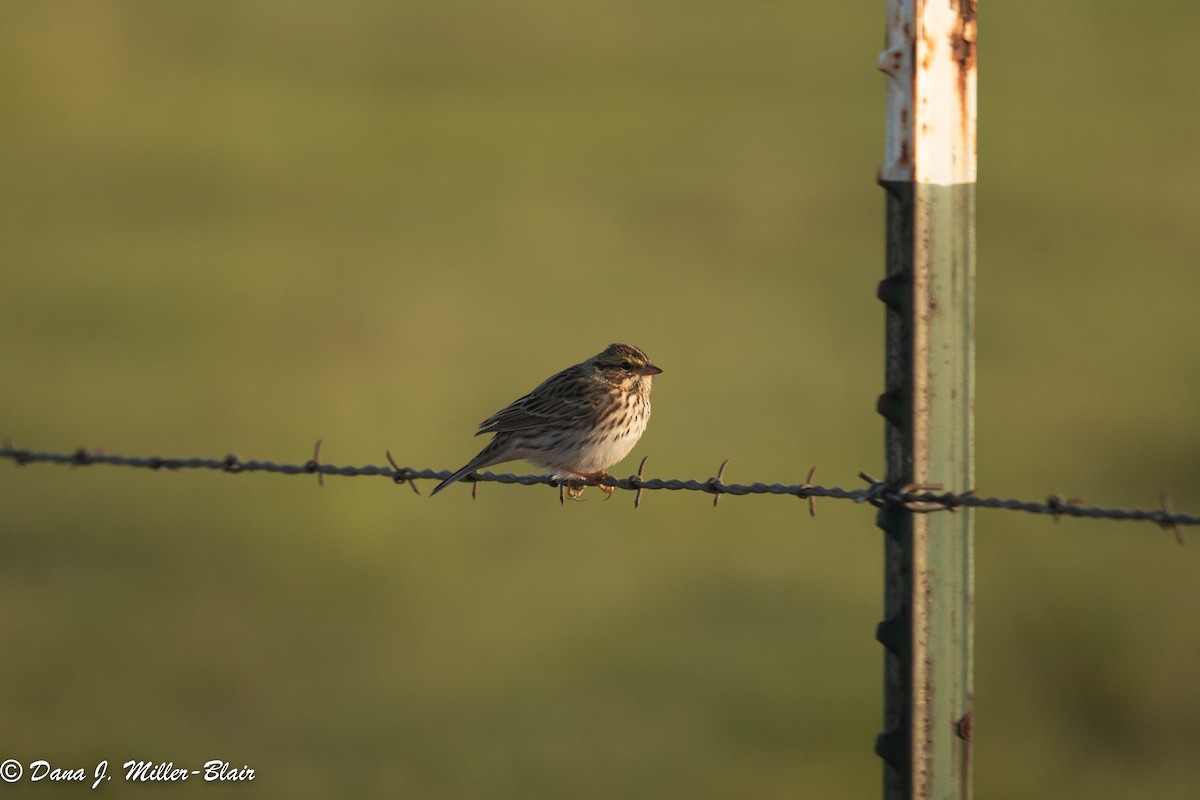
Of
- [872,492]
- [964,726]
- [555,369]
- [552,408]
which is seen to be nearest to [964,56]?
[872,492]

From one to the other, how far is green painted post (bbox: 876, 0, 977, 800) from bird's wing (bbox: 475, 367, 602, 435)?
3914 millimetres

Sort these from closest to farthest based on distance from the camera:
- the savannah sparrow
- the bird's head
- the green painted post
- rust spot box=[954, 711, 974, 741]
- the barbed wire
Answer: the barbed wire
the green painted post
rust spot box=[954, 711, 974, 741]
the savannah sparrow
the bird's head

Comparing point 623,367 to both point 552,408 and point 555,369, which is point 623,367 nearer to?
point 552,408

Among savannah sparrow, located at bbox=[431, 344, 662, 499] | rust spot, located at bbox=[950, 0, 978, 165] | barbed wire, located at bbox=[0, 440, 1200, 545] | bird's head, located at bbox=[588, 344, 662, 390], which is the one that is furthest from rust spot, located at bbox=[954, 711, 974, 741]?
bird's head, located at bbox=[588, 344, 662, 390]

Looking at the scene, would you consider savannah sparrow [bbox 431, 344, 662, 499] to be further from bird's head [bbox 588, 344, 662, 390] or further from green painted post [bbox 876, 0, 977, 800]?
green painted post [bbox 876, 0, 977, 800]

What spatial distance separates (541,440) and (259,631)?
17.8ft

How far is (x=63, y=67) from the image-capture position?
31812 mm

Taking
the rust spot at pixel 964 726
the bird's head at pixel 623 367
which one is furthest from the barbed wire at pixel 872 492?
the bird's head at pixel 623 367

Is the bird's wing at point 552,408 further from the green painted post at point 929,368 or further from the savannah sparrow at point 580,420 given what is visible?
the green painted post at point 929,368

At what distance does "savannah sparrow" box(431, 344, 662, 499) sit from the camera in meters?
Answer: 9.14

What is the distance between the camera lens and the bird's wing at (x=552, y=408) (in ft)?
30.0

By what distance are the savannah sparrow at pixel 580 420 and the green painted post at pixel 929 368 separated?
3.70 m

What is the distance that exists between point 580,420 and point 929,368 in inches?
158

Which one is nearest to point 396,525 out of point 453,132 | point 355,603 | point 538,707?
point 355,603
